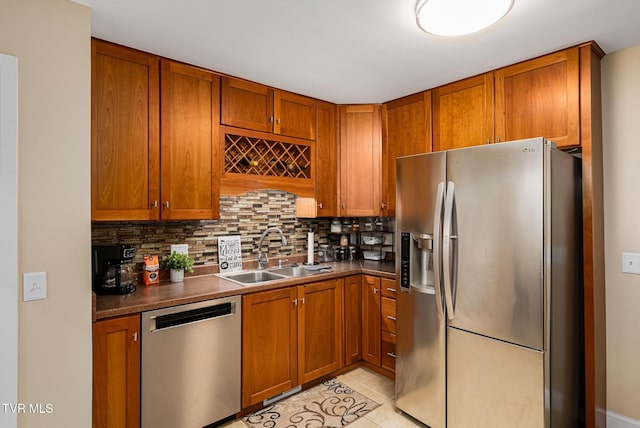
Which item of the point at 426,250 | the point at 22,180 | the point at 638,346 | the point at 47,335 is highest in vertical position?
the point at 22,180

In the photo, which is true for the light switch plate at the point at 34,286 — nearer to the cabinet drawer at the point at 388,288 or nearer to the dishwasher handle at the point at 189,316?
the dishwasher handle at the point at 189,316

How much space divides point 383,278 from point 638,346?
5.35 ft

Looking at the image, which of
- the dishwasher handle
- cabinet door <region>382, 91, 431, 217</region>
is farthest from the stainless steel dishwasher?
cabinet door <region>382, 91, 431, 217</region>

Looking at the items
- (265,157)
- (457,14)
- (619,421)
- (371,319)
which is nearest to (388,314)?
(371,319)

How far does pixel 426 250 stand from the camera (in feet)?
7.30

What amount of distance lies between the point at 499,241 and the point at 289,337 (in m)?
1.58

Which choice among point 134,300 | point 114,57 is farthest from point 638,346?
point 114,57

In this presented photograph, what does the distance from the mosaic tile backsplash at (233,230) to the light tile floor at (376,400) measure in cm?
120

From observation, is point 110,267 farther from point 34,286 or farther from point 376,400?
point 376,400

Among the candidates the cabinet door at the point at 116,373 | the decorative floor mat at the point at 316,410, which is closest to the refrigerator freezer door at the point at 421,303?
the decorative floor mat at the point at 316,410

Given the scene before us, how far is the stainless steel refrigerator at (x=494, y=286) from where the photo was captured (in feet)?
5.79

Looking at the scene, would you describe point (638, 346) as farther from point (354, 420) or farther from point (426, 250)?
point (354, 420)

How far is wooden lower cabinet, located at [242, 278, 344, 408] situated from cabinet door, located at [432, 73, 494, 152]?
1465mm

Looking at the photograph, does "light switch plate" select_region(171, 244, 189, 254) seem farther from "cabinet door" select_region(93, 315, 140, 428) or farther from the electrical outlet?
the electrical outlet
